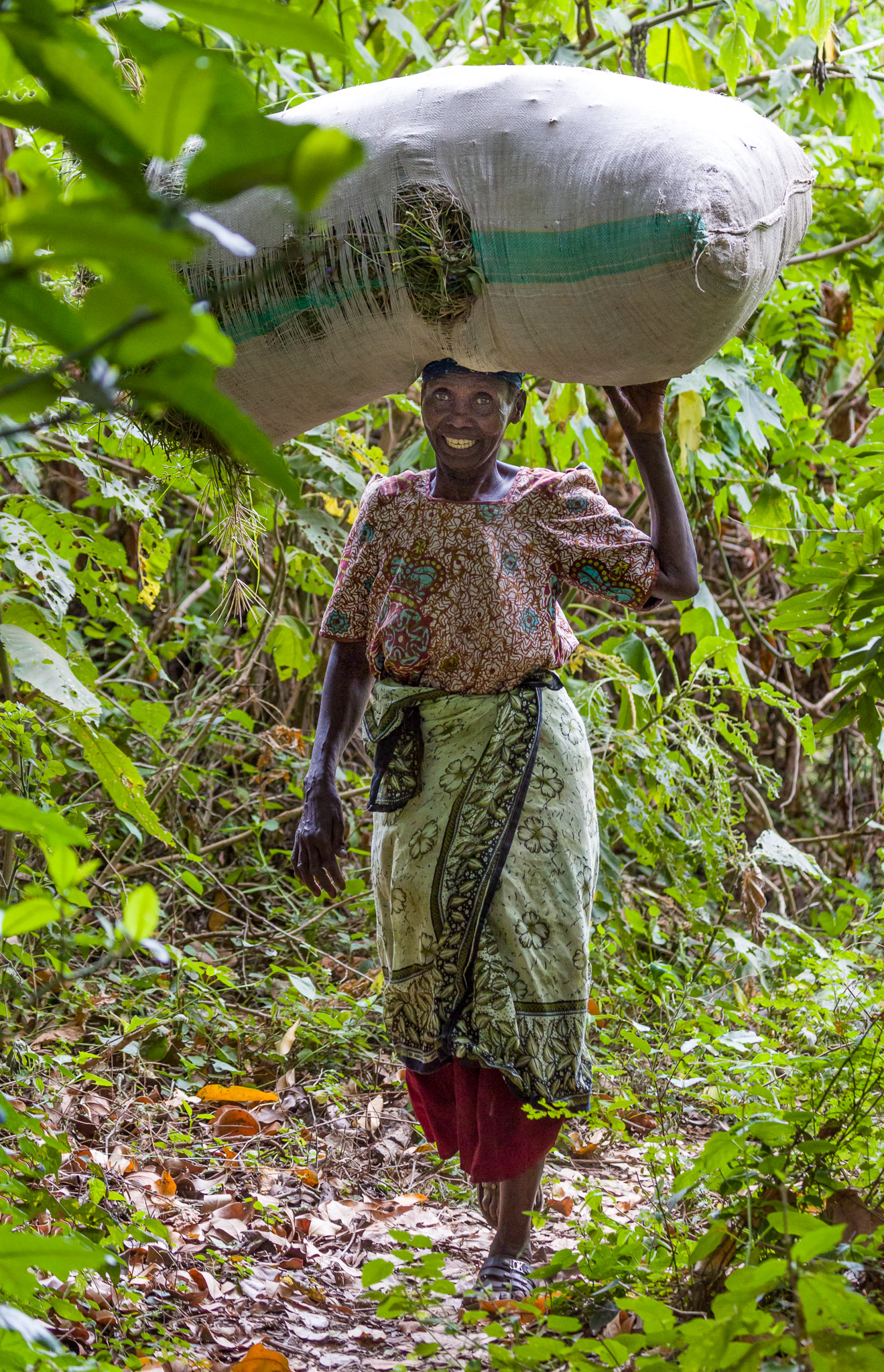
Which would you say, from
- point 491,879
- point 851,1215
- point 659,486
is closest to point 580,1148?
point 491,879

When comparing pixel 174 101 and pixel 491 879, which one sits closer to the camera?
pixel 174 101

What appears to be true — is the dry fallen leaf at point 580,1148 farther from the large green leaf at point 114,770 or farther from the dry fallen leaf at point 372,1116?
the large green leaf at point 114,770

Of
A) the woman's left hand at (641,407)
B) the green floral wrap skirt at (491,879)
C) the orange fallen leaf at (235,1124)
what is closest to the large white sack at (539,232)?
the woman's left hand at (641,407)

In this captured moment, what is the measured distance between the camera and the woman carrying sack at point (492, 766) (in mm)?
2330

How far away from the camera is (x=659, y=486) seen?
93.7 inches

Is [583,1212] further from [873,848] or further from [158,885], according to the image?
[873,848]

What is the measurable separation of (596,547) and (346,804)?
2.23m

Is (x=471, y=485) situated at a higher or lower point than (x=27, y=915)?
lower

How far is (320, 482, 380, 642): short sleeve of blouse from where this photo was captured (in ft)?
8.33

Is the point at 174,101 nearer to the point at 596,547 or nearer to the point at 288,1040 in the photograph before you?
the point at 596,547

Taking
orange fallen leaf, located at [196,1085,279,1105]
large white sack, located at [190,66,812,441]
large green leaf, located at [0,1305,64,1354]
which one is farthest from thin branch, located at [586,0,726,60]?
large green leaf, located at [0,1305,64,1354]

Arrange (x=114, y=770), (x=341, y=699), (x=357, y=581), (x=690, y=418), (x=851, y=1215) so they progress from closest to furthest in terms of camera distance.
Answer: (x=851, y=1215)
(x=114, y=770)
(x=357, y=581)
(x=341, y=699)
(x=690, y=418)

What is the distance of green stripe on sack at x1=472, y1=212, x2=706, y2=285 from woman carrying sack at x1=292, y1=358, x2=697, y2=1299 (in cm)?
39

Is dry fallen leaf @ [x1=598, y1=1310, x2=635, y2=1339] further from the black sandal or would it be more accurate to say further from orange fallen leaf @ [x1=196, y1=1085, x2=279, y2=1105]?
orange fallen leaf @ [x1=196, y1=1085, x2=279, y2=1105]
